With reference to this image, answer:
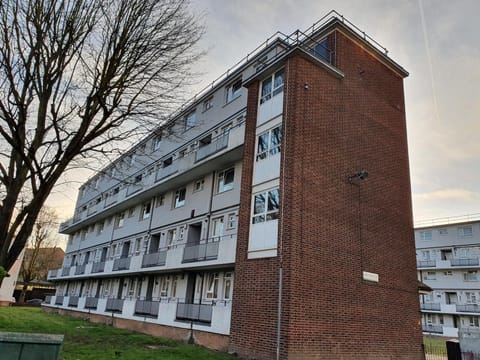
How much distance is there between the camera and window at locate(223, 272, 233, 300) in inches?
632

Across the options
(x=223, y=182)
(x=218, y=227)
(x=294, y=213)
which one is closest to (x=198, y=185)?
(x=223, y=182)

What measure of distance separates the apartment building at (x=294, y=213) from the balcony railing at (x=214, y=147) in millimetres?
78

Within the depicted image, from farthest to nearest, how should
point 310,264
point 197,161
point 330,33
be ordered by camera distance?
point 197,161 → point 330,33 → point 310,264

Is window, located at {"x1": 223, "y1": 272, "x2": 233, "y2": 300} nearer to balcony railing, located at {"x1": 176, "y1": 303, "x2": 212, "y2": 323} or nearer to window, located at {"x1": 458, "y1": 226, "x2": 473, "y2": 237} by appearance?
balcony railing, located at {"x1": 176, "y1": 303, "x2": 212, "y2": 323}

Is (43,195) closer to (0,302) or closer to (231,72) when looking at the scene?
(231,72)

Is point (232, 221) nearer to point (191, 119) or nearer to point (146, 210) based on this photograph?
point (191, 119)

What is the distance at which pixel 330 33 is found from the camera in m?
17.9

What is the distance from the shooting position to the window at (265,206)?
13.8 m

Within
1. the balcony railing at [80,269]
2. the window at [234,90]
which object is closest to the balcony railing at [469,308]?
the window at [234,90]

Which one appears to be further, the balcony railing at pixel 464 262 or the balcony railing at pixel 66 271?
the balcony railing at pixel 464 262

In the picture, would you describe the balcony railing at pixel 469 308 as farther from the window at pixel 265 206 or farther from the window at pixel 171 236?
the window at pixel 265 206

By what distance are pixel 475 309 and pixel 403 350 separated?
104 feet

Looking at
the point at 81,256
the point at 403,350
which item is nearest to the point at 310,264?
the point at 403,350

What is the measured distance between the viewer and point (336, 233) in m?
14.1
